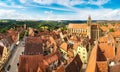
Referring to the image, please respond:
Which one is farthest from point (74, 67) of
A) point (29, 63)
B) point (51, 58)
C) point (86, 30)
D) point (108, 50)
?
point (86, 30)

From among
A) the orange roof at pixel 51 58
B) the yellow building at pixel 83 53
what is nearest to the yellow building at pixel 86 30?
the yellow building at pixel 83 53

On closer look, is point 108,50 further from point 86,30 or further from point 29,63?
point 86,30

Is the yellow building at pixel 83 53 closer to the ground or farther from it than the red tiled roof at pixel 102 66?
closer to the ground

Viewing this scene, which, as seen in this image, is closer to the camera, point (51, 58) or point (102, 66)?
point (102, 66)

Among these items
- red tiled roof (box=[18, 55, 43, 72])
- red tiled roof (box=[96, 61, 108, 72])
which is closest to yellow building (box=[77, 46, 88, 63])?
red tiled roof (box=[18, 55, 43, 72])

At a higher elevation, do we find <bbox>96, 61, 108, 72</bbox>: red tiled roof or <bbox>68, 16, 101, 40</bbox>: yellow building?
<bbox>96, 61, 108, 72</bbox>: red tiled roof

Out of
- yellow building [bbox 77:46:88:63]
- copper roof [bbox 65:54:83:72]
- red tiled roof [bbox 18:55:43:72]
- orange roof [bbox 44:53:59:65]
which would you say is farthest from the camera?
yellow building [bbox 77:46:88:63]

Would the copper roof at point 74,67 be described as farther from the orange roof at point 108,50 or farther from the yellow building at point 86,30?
the yellow building at point 86,30

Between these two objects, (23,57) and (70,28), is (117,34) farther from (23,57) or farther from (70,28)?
(23,57)

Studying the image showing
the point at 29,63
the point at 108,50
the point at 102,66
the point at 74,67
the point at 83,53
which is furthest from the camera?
the point at 83,53

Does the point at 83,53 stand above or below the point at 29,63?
below

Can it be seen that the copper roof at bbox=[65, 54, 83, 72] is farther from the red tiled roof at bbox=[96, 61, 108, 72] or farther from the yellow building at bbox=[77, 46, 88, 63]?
the yellow building at bbox=[77, 46, 88, 63]
